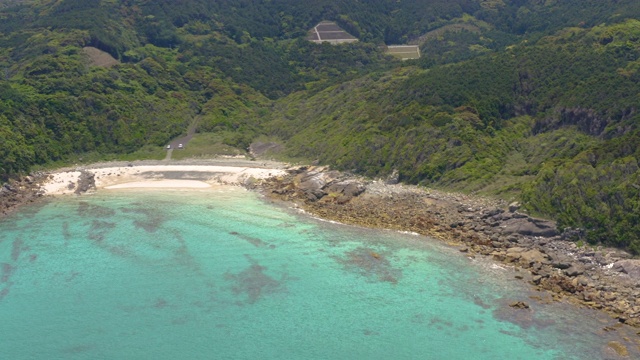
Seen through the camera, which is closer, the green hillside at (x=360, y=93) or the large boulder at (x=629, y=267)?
the large boulder at (x=629, y=267)

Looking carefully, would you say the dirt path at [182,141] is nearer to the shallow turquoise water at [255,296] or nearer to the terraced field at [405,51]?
the shallow turquoise water at [255,296]

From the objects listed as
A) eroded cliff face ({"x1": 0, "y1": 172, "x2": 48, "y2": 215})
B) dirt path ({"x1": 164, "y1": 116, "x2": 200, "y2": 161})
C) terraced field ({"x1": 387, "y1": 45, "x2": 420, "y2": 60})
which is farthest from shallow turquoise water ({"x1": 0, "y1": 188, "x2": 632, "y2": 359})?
terraced field ({"x1": 387, "y1": 45, "x2": 420, "y2": 60})

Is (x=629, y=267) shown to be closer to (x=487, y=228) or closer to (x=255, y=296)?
(x=487, y=228)

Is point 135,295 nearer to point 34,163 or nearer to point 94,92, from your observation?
point 34,163

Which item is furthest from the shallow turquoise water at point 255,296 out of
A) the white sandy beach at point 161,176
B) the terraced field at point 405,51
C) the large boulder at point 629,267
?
the terraced field at point 405,51

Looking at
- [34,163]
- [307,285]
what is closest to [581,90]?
[307,285]

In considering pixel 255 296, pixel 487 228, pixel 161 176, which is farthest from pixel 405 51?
pixel 255 296

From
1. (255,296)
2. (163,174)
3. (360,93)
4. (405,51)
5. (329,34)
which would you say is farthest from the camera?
(329,34)
